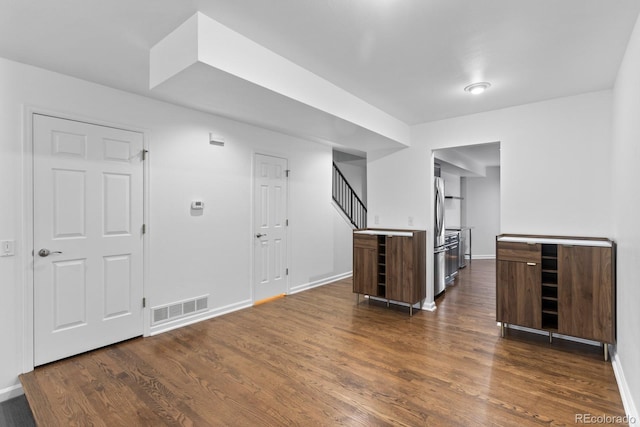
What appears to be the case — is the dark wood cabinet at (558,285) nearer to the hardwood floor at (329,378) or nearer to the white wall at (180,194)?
the hardwood floor at (329,378)

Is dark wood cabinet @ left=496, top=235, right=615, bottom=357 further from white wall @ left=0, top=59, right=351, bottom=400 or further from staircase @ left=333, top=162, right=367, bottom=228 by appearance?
staircase @ left=333, top=162, right=367, bottom=228

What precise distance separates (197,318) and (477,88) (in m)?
3.96

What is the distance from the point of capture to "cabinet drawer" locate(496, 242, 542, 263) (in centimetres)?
307

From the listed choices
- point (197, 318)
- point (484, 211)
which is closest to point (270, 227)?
point (197, 318)

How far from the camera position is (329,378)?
8.11ft

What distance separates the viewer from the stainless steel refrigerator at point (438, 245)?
4.45 m

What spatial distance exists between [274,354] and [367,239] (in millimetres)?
2033

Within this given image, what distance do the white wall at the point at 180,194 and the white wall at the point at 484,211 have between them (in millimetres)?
5311

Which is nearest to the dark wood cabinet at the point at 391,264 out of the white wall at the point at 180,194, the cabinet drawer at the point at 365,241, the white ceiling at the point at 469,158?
the cabinet drawer at the point at 365,241

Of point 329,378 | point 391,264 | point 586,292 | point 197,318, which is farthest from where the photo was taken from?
point 391,264

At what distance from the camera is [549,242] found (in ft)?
9.80

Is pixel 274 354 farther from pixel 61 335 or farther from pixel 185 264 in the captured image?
pixel 61 335

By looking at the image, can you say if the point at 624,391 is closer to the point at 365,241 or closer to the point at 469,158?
the point at 365,241

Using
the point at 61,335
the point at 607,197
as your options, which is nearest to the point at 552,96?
the point at 607,197
